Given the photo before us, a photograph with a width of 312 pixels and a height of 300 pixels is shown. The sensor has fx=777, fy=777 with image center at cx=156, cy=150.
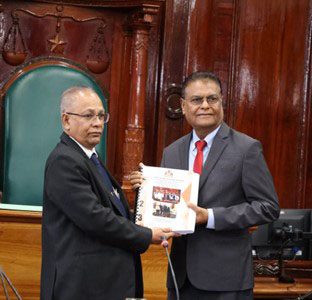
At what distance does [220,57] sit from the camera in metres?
4.88

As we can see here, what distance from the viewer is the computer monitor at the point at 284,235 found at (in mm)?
3955

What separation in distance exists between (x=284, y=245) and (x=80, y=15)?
183 cm

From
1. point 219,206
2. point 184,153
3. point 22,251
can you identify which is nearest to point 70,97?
point 184,153

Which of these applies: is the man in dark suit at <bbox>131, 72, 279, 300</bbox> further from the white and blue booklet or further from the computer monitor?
the computer monitor

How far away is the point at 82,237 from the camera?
8.65ft

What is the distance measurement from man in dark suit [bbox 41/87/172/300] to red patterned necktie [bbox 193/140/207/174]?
256 millimetres

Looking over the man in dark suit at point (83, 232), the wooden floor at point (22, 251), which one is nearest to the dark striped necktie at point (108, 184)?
the man in dark suit at point (83, 232)

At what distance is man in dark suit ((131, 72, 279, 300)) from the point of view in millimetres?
2711

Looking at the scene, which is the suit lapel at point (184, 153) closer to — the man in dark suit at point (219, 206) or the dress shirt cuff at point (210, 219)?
the man in dark suit at point (219, 206)

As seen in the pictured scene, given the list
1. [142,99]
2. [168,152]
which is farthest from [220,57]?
[168,152]

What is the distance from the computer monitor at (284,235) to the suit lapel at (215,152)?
1279 millimetres

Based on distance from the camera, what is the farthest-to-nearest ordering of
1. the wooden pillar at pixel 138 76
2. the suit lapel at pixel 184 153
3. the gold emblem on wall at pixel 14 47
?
the gold emblem on wall at pixel 14 47 < the wooden pillar at pixel 138 76 < the suit lapel at pixel 184 153

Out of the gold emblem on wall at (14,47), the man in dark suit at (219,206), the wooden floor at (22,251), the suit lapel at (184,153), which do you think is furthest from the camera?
the gold emblem on wall at (14,47)

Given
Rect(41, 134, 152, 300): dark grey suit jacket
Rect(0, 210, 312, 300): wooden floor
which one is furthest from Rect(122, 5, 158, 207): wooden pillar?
Rect(41, 134, 152, 300): dark grey suit jacket
